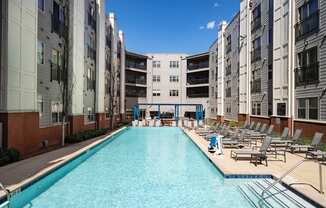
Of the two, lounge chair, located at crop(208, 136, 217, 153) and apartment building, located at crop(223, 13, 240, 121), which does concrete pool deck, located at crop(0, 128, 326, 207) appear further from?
apartment building, located at crop(223, 13, 240, 121)

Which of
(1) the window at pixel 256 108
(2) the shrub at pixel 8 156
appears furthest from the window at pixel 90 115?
(1) the window at pixel 256 108

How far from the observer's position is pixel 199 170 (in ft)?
41.9

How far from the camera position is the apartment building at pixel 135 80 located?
5722 cm

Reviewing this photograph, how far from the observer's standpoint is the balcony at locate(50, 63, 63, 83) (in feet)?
63.5

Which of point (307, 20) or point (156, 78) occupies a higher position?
point (156, 78)

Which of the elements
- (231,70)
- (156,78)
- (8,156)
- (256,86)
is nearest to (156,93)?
(156,78)

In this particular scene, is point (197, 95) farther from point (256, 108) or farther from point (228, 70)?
point (256, 108)

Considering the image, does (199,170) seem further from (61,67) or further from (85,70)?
(85,70)

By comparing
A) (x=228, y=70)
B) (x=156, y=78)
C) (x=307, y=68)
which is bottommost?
(x=307, y=68)

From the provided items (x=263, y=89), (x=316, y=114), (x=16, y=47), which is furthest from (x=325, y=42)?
(x=16, y=47)

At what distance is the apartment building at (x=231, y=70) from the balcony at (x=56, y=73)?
846 inches

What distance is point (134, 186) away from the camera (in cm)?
1020

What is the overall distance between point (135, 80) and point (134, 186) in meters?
49.8

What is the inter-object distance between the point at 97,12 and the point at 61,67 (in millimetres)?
11872
